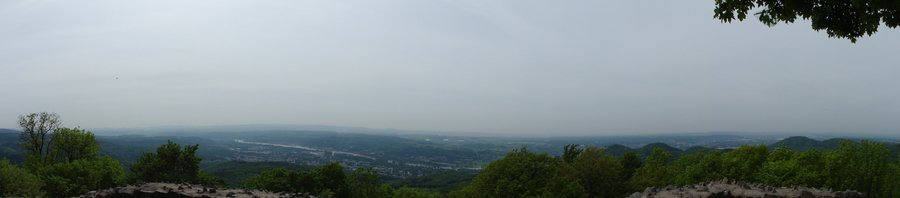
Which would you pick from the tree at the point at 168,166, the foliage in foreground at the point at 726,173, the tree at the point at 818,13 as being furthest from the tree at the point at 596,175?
the tree at the point at 168,166

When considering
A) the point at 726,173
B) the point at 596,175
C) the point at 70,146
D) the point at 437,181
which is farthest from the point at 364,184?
the point at 437,181

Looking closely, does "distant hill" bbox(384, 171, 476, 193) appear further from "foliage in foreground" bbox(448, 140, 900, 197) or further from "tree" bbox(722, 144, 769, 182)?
"tree" bbox(722, 144, 769, 182)

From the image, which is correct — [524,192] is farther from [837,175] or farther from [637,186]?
[837,175]

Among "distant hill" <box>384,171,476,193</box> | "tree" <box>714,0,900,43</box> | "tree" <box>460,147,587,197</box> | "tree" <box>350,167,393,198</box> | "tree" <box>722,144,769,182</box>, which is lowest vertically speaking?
"distant hill" <box>384,171,476,193</box>

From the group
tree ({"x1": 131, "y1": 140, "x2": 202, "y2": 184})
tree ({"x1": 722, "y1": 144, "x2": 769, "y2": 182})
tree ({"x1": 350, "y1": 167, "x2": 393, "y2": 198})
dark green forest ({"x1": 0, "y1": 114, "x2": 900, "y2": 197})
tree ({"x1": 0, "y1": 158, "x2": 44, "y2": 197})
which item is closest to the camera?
tree ({"x1": 0, "y1": 158, "x2": 44, "y2": 197})

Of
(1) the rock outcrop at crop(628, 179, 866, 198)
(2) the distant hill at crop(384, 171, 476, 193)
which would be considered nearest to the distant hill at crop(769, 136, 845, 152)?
(2) the distant hill at crop(384, 171, 476, 193)

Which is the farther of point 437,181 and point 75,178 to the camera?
point 437,181

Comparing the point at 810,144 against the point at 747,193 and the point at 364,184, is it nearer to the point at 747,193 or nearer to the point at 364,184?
the point at 747,193

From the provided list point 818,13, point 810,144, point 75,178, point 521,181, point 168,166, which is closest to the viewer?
point 818,13

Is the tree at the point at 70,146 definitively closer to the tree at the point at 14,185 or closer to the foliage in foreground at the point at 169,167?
the foliage in foreground at the point at 169,167
